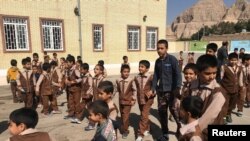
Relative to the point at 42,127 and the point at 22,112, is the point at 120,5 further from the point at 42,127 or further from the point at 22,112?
the point at 22,112

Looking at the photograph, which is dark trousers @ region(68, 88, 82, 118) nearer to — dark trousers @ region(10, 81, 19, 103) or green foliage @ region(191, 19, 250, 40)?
dark trousers @ region(10, 81, 19, 103)

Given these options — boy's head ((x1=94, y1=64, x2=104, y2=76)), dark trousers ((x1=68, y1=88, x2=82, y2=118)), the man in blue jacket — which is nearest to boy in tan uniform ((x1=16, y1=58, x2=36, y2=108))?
dark trousers ((x1=68, y1=88, x2=82, y2=118))

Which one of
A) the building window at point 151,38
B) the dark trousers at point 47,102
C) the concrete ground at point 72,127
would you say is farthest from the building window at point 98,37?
the dark trousers at point 47,102

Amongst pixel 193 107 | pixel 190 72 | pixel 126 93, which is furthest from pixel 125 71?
pixel 193 107

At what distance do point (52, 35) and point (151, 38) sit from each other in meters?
8.63

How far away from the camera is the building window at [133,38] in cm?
1826

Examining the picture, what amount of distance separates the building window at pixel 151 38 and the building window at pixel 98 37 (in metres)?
4.50

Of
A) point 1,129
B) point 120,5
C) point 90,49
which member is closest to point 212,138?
point 1,129

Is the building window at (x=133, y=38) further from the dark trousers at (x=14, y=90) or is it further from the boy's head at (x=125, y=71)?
the boy's head at (x=125, y=71)

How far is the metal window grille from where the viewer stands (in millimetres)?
18266

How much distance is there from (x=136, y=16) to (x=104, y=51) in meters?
4.08

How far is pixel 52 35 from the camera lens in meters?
14.2

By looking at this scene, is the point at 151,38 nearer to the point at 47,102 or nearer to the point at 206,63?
the point at 47,102

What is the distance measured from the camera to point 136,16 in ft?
60.2
